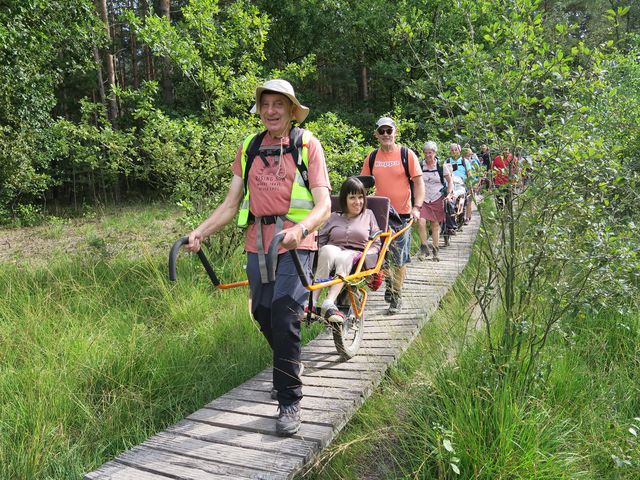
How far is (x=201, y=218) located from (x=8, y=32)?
566cm

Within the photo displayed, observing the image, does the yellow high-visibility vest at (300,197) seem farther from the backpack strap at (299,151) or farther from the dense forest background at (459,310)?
the dense forest background at (459,310)

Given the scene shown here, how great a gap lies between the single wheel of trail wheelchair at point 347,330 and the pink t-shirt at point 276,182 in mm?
1140

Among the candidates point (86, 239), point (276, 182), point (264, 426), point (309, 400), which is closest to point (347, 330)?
point (309, 400)

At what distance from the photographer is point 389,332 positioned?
14.9 feet

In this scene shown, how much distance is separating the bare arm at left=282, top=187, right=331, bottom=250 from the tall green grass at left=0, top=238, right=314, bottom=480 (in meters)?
1.87

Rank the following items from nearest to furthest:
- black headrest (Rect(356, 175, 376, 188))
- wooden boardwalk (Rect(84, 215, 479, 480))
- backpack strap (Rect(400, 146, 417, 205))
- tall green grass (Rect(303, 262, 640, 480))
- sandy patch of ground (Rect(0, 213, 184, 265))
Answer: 1. tall green grass (Rect(303, 262, 640, 480))
2. wooden boardwalk (Rect(84, 215, 479, 480))
3. black headrest (Rect(356, 175, 376, 188))
4. backpack strap (Rect(400, 146, 417, 205))
5. sandy patch of ground (Rect(0, 213, 184, 265))

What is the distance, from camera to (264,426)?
3.06 m

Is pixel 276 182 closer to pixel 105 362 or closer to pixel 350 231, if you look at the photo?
pixel 350 231

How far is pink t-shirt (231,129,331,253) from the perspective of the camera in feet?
9.70

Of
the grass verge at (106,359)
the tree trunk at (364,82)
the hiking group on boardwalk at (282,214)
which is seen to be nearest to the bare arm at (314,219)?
the hiking group on boardwalk at (282,214)

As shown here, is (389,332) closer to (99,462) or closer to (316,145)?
(316,145)

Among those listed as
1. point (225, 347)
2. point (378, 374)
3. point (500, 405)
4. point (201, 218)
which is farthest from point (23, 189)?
point (500, 405)

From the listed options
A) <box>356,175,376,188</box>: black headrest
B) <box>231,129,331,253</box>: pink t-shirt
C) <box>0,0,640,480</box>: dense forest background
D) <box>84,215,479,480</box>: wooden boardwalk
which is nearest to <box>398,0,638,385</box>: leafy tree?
<box>0,0,640,480</box>: dense forest background

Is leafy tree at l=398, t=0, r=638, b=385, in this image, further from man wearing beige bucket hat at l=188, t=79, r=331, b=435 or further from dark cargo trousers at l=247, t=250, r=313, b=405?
dark cargo trousers at l=247, t=250, r=313, b=405
